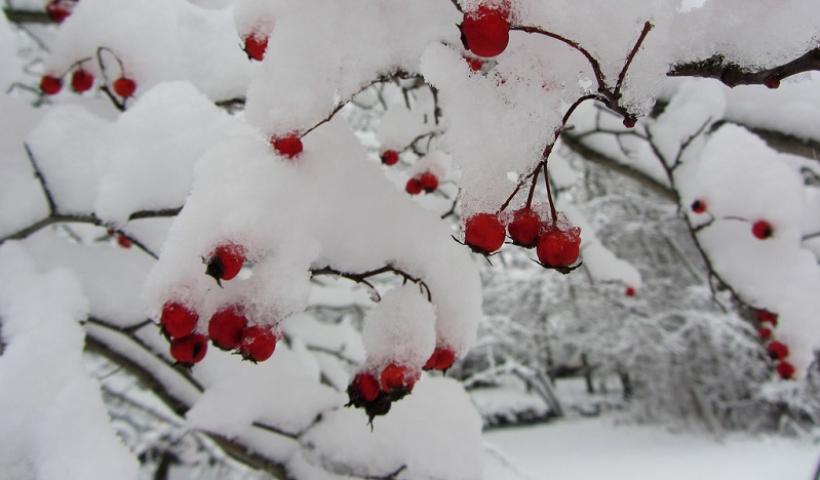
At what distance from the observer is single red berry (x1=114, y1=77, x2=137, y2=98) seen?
5.77 ft

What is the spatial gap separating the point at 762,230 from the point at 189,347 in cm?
200

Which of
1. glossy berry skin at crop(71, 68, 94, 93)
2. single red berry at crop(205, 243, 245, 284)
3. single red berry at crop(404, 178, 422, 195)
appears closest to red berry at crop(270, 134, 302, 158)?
single red berry at crop(205, 243, 245, 284)

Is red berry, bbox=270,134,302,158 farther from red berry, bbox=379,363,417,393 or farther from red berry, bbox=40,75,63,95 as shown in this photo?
red berry, bbox=40,75,63,95

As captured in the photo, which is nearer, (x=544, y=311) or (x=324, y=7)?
(x=324, y=7)

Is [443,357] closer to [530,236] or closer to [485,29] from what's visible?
[530,236]

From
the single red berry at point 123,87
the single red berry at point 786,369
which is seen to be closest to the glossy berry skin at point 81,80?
the single red berry at point 123,87

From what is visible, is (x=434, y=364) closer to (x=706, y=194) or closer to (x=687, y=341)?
(x=706, y=194)

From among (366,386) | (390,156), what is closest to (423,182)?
(390,156)

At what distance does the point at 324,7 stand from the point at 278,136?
8.0 inches

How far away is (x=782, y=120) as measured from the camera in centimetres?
188

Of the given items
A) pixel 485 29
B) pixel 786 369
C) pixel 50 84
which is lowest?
pixel 50 84

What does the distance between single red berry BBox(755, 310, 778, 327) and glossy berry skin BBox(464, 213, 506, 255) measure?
5.88 feet

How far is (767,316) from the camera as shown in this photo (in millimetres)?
2141

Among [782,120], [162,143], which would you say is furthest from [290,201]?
[782,120]
